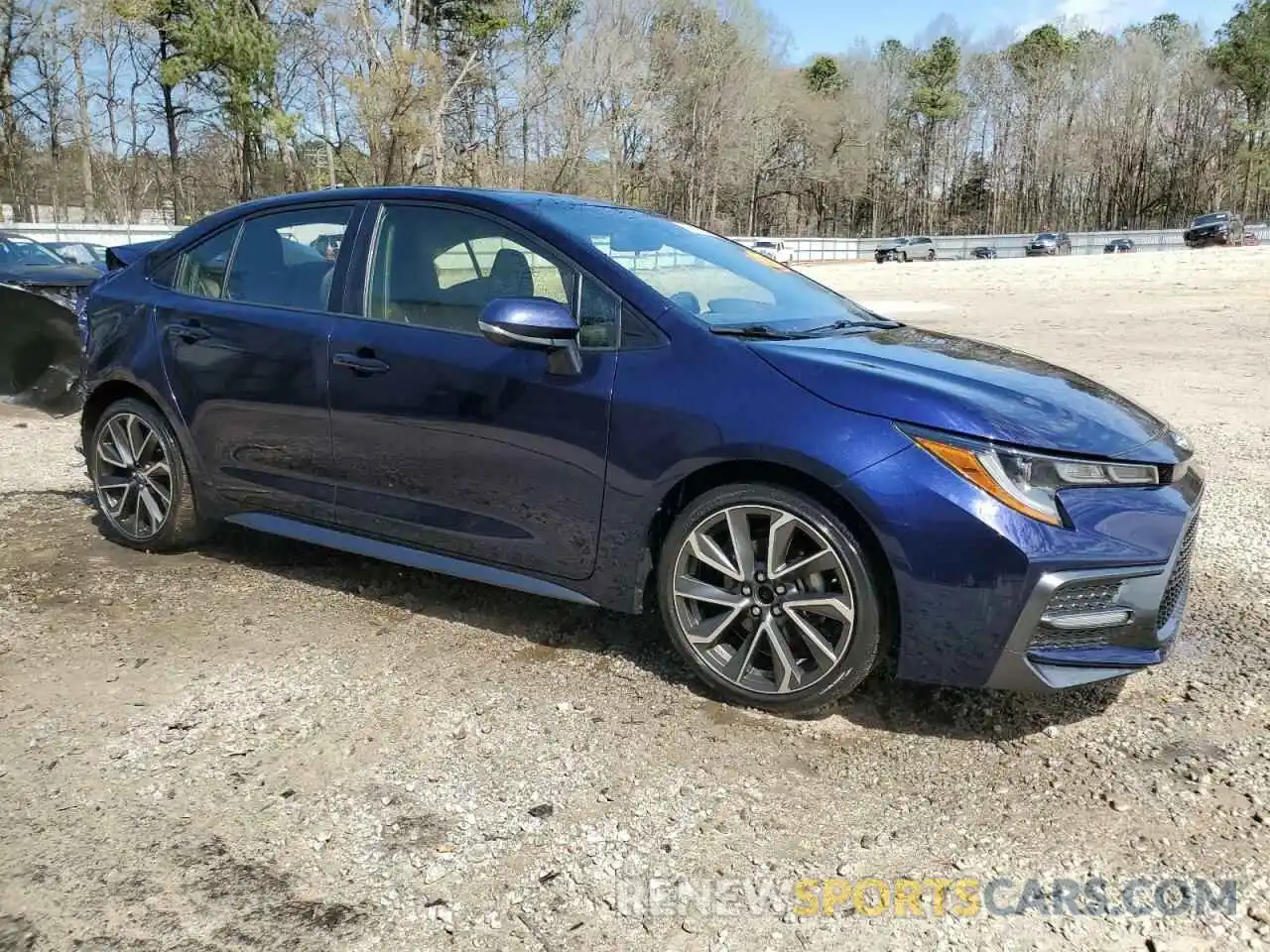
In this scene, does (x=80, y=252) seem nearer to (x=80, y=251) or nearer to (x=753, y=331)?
(x=80, y=251)

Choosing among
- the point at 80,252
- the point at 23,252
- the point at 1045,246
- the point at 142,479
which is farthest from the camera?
the point at 1045,246

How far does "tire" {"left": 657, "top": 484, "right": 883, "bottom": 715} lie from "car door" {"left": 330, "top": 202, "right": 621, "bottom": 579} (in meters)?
0.37

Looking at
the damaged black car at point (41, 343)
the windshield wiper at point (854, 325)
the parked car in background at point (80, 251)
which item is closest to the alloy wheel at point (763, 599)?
the windshield wiper at point (854, 325)

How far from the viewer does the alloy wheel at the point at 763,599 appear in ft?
9.58

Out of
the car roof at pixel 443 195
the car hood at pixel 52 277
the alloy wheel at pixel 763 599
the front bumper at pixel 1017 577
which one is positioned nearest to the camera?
the front bumper at pixel 1017 577

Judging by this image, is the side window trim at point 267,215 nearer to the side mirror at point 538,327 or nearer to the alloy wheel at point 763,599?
the side mirror at point 538,327

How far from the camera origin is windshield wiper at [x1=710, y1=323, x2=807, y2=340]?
3.22 meters

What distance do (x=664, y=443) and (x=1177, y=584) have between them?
1.59 metres

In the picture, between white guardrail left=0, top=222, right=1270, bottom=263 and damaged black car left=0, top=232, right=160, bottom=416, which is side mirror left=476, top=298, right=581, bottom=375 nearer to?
damaged black car left=0, top=232, right=160, bottom=416

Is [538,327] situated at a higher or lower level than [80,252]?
lower

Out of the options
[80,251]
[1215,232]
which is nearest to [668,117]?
[1215,232]

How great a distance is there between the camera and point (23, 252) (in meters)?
13.9

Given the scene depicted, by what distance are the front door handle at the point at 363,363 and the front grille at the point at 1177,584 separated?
267cm

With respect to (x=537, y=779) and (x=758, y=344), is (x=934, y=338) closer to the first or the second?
(x=758, y=344)
